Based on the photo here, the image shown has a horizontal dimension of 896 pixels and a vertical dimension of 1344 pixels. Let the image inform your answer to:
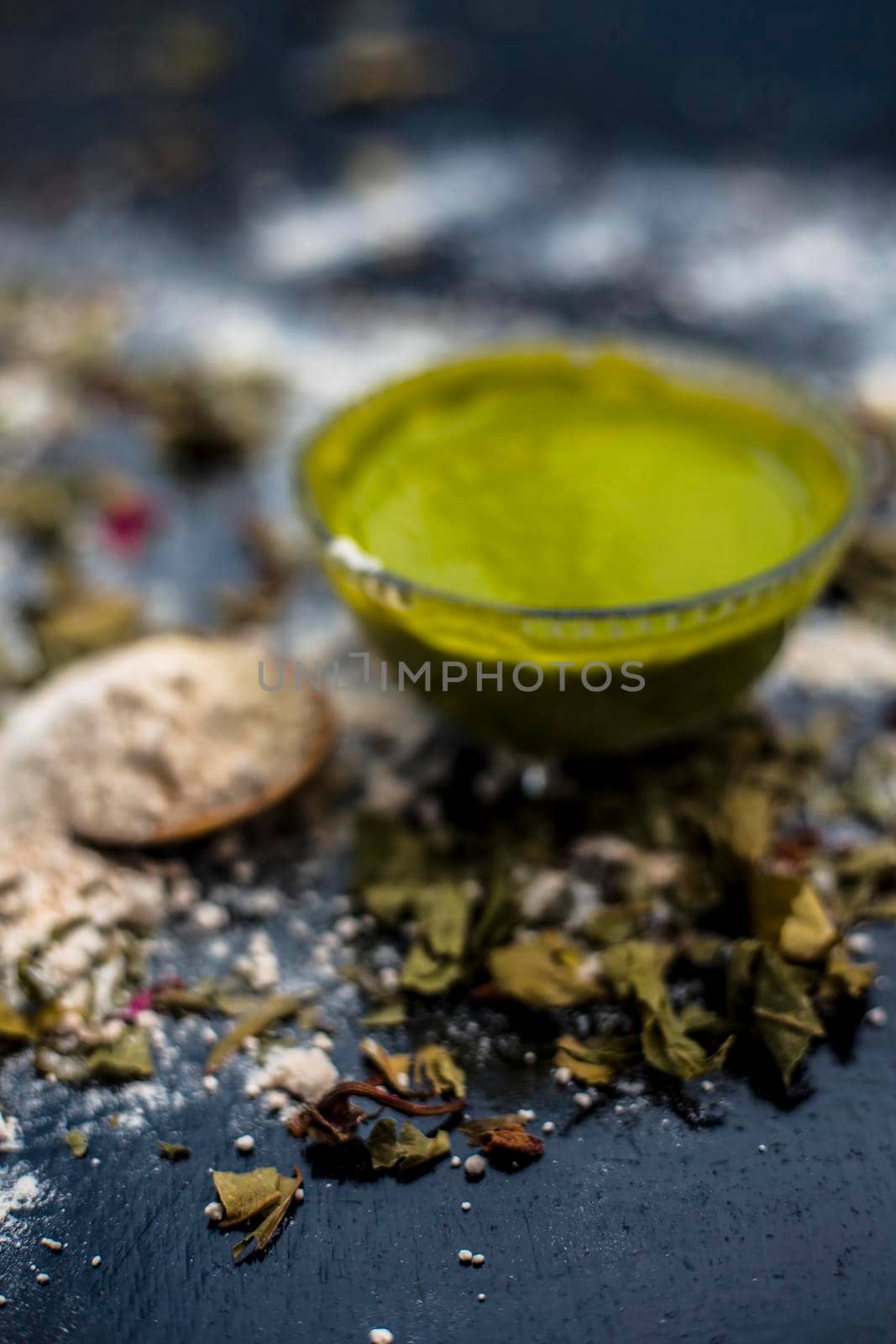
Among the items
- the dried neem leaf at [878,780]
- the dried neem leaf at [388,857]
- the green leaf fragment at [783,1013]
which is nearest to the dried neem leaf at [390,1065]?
the dried neem leaf at [388,857]

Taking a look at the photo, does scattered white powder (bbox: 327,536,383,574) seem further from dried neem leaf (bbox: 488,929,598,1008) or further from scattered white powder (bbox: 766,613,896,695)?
scattered white powder (bbox: 766,613,896,695)

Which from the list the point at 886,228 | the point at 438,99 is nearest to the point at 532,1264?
the point at 886,228

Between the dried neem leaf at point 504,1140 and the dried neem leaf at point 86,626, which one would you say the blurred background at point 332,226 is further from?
the dried neem leaf at point 504,1140

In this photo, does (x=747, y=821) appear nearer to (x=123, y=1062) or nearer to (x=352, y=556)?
(x=352, y=556)

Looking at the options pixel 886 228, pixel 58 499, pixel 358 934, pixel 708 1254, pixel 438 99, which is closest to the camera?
pixel 708 1254

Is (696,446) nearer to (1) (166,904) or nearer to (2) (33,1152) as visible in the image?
(1) (166,904)

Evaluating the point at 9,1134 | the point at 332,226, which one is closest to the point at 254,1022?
the point at 9,1134

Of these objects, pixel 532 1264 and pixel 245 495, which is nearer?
pixel 532 1264
